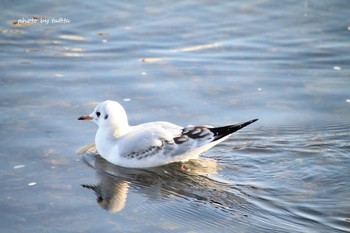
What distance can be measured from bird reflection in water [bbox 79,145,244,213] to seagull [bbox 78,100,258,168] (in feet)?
0.34

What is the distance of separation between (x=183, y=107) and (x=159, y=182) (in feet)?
6.00

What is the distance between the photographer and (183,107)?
908cm

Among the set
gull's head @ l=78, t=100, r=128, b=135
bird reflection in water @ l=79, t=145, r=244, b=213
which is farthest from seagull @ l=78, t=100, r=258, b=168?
bird reflection in water @ l=79, t=145, r=244, b=213

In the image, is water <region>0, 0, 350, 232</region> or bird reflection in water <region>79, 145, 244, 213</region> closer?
water <region>0, 0, 350, 232</region>

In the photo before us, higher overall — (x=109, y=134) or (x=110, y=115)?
(x=110, y=115)

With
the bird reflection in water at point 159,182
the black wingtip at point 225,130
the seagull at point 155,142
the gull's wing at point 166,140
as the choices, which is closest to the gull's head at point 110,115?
the seagull at point 155,142

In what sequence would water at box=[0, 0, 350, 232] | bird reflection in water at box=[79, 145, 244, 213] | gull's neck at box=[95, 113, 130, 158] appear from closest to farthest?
water at box=[0, 0, 350, 232], bird reflection in water at box=[79, 145, 244, 213], gull's neck at box=[95, 113, 130, 158]

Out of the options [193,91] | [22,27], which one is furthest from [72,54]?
[193,91]

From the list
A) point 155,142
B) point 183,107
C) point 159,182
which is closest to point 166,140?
point 155,142

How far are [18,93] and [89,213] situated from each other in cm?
319

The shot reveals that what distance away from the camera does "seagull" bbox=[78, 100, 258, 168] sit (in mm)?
7742

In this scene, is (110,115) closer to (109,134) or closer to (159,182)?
(109,134)

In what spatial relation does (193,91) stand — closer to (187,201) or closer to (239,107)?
(239,107)

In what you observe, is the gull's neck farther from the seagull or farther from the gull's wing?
the gull's wing
